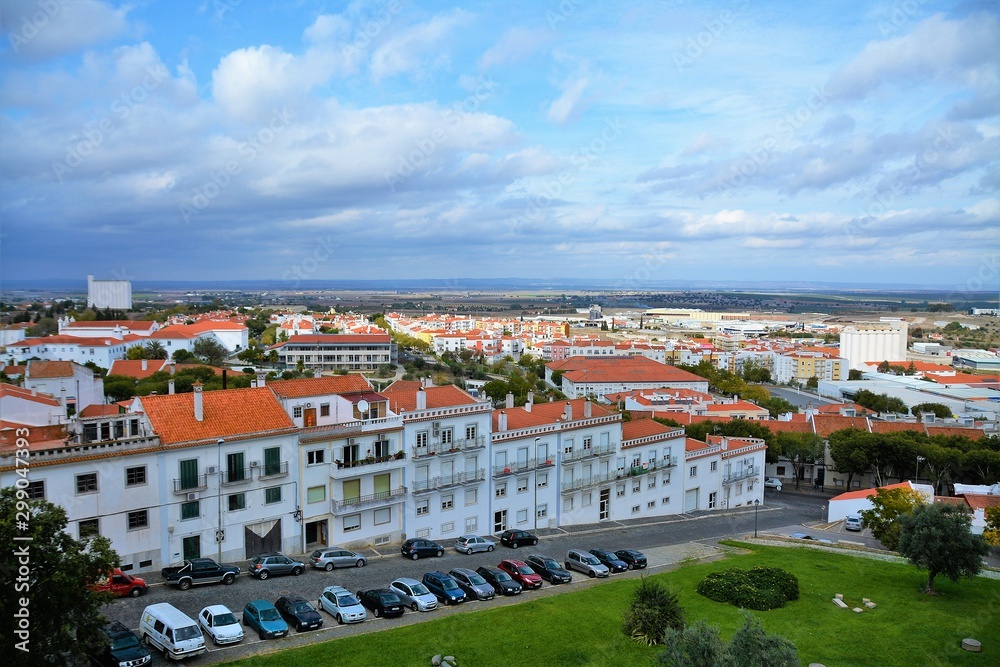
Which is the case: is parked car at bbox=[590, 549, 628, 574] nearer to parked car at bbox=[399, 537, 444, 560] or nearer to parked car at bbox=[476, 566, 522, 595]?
parked car at bbox=[476, 566, 522, 595]

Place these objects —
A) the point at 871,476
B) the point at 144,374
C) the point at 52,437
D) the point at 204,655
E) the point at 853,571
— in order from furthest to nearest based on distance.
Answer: the point at 144,374 → the point at 871,476 → the point at 853,571 → the point at 52,437 → the point at 204,655

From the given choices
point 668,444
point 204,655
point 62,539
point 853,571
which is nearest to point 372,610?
point 204,655

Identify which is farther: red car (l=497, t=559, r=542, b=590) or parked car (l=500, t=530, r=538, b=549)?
parked car (l=500, t=530, r=538, b=549)

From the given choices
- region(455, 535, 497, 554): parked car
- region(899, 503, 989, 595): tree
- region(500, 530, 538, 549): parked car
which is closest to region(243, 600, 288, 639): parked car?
region(455, 535, 497, 554): parked car

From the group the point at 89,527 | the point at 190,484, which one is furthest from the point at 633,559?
the point at 89,527

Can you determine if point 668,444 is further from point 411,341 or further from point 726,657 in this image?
point 411,341

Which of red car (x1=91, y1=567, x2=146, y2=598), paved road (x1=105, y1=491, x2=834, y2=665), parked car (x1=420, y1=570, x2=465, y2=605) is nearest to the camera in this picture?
paved road (x1=105, y1=491, x2=834, y2=665)

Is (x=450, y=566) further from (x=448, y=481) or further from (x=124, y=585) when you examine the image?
(x=124, y=585)
